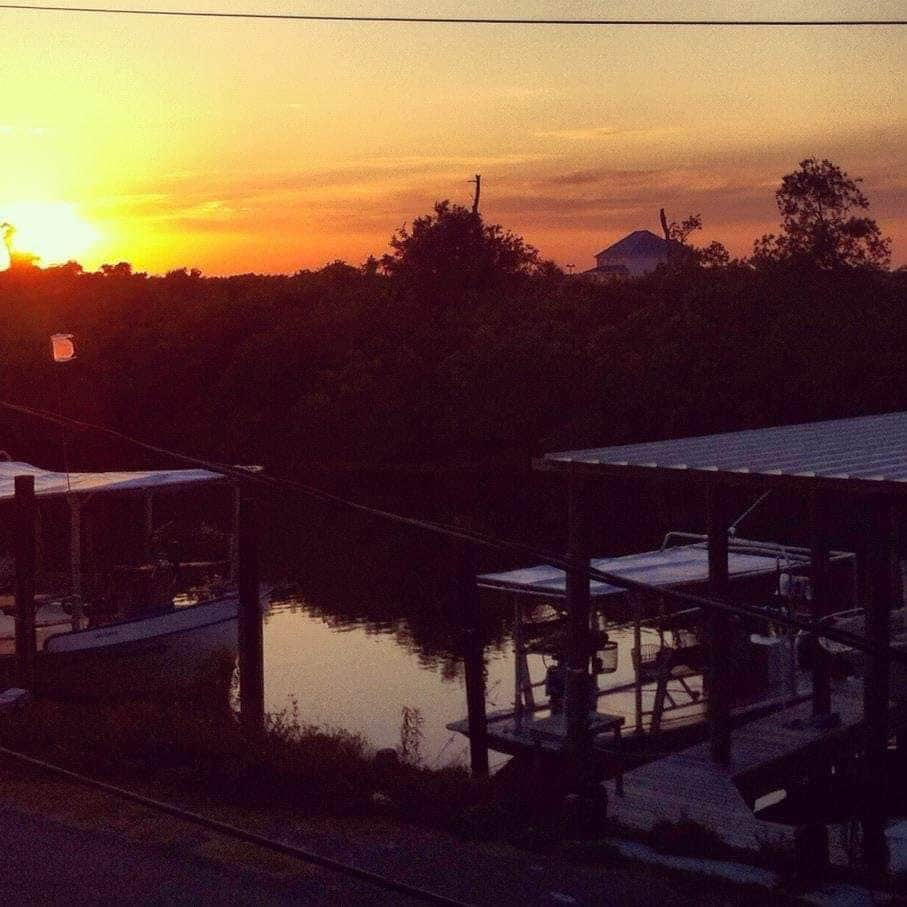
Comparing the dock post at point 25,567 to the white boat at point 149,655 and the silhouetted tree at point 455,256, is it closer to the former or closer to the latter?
the white boat at point 149,655

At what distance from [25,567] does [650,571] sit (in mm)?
7400

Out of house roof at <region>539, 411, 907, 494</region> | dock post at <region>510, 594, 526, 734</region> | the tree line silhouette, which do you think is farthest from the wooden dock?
the tree line silhouette

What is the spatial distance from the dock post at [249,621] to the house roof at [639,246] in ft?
349

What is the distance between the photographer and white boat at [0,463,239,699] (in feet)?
66.5

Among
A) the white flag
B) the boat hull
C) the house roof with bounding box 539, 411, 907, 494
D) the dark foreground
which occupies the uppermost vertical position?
the white flag

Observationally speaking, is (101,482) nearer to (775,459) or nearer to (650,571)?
(650,571)

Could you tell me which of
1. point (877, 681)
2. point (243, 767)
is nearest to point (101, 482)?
point (243, 767)

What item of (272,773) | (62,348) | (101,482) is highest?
(62,348)

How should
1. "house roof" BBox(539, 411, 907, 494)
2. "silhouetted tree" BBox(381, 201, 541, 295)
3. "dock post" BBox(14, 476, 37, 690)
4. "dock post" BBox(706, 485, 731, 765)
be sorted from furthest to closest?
1. "silhouetted tree" BBox(381, 201, 541, 295)
2. "dock post" BBox(14, 476, 37, 690)
3. "dock post" BBox(706, 485, 731, 765)
4. "house roof" BBox(539, 411, 907, 494)

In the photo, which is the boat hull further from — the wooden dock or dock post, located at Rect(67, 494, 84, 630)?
the wooden dock

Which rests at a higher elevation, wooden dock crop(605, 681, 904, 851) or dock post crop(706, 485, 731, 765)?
dock post crop(706, 485, 731, 765)

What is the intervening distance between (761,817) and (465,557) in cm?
502

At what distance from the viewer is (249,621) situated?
1583 centimetres

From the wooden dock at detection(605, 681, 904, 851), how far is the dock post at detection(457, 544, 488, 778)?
5.12 feet
